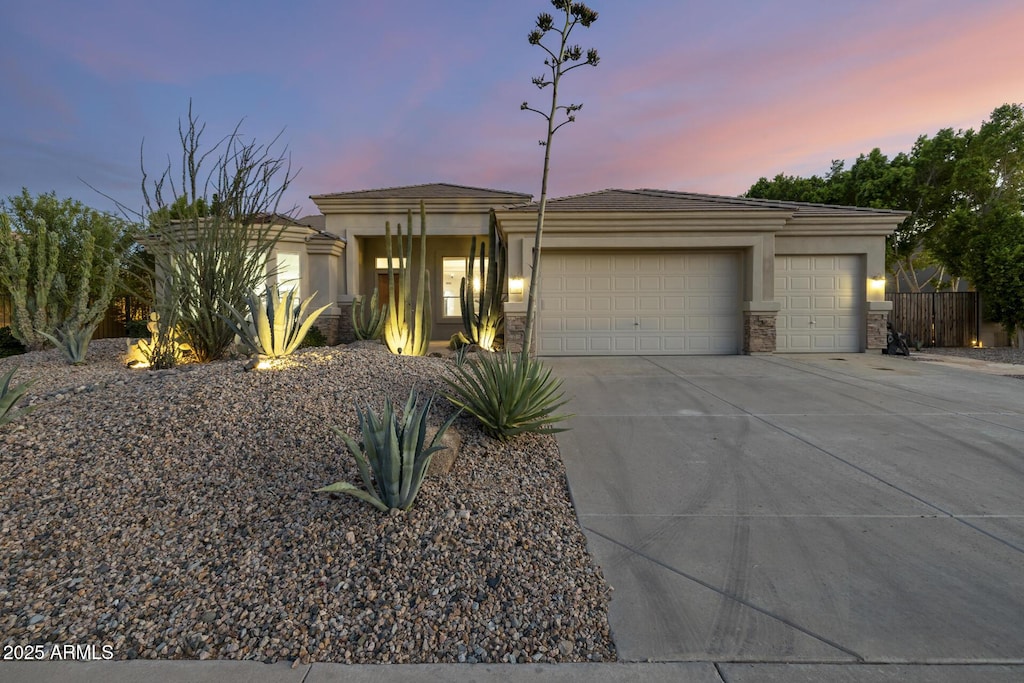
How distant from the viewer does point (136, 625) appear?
7.47 feet

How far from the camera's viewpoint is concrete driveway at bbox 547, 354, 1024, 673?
7.63 feet

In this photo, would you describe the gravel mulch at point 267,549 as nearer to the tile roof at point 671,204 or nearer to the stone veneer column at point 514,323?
the stone veneer column at point 514,323

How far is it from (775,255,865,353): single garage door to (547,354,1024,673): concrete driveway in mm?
5853

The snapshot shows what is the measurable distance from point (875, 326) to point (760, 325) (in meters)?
3.20

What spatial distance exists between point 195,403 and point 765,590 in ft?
15.5

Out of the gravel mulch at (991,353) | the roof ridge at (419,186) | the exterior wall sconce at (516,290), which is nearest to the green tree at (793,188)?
the gravel mulch at (991,353)

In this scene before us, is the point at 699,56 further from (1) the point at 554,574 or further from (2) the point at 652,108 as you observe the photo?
(1) the point at 554,574

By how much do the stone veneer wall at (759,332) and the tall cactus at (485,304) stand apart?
590 cm

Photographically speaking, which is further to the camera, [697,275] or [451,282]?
[451,282]

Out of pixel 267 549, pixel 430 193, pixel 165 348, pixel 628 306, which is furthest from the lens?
pixel 430 193

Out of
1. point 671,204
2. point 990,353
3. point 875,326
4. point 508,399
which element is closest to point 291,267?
point 671,204

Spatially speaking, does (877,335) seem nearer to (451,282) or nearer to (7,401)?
(451,282)

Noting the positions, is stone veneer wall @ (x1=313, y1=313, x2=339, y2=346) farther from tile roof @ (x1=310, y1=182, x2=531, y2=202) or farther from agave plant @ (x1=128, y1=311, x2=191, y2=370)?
agave plant @ (x1=128, y1=311, x2=191, y2=370)

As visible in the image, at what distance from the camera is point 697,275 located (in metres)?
12.2
